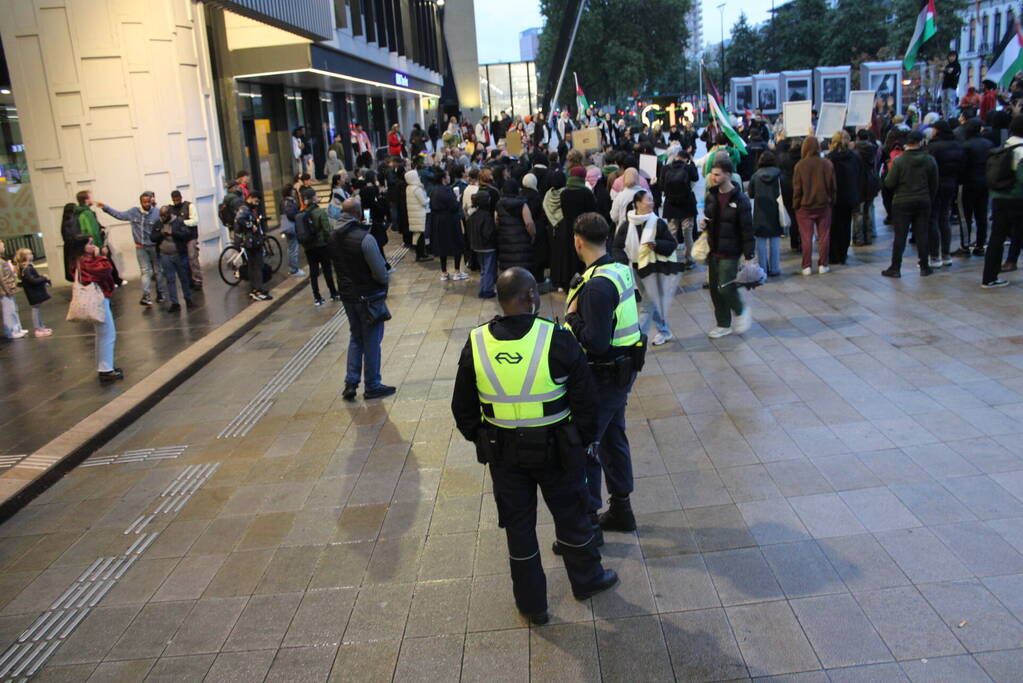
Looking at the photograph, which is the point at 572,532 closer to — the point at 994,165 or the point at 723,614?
the point at 723,614

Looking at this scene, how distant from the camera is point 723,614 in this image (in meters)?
4.15

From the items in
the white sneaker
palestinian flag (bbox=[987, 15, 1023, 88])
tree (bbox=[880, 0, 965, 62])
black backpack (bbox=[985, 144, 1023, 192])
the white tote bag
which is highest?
tree (bbox=[880, 0, 965, 62])

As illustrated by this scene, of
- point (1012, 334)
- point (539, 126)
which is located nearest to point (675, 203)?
point (1012, 334)

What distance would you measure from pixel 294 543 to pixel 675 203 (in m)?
8.22

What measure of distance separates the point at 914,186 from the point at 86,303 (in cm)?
923

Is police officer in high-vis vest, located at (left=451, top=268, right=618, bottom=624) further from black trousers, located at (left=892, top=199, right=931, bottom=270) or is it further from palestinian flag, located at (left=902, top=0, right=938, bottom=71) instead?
palestinian flag, located at (left=902, top=0, right=938, bottom=71)

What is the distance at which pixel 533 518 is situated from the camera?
413 centimetres

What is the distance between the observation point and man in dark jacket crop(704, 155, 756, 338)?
8.59m

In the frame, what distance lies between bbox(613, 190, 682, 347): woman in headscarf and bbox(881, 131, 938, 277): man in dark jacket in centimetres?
358

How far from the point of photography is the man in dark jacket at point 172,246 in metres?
12.1

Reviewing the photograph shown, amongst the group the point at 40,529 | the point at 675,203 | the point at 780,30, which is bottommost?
the point at 40,529

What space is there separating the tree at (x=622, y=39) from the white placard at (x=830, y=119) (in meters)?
47.6

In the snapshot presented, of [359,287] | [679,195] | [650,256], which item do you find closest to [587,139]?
[679,195]

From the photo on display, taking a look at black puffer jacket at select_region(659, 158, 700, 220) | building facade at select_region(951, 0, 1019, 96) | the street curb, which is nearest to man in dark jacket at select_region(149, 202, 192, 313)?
the street curb
